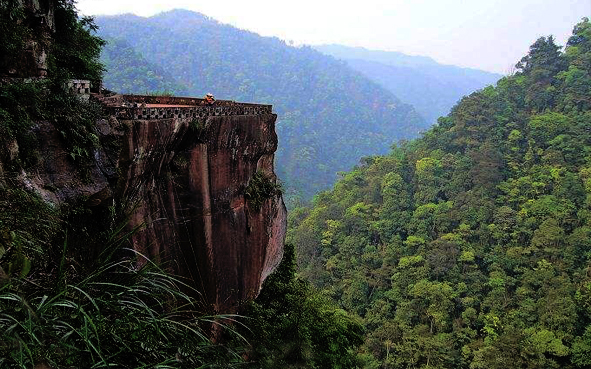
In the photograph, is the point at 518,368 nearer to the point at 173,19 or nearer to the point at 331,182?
the point at 331,182

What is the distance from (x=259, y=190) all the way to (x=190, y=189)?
9.97 ft

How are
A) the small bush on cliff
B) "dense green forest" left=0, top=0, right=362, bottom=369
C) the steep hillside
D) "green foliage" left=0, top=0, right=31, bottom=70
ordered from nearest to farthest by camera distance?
"dense green forest" left=0, top=0, right=362, bottom=369 < "green foliage" left=0, top=0, right=31, bottom=70 < the small bush on cliff < the steep hillside

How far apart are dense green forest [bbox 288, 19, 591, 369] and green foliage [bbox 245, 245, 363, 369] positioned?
206 inches

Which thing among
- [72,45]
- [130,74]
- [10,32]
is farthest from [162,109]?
[130,74]

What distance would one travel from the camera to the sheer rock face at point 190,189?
658cm

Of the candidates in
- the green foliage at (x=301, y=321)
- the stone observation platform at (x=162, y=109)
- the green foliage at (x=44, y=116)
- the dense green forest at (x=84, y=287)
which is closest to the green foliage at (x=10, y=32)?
the dense green forest at (x=84, y=287)

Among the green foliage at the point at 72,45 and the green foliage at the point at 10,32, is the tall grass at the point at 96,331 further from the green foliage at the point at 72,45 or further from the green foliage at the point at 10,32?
the green foliage at the point at 72,45

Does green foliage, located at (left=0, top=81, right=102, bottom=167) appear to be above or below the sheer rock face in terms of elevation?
above

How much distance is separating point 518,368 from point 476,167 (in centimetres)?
1968

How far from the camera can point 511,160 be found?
131ft

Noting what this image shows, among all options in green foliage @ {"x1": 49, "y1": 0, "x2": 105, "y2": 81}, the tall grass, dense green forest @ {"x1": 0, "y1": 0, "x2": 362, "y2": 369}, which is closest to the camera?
the tall grass

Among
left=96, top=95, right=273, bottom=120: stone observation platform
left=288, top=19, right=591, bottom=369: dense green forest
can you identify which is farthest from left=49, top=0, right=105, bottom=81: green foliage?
left=288, top=19, right=591, bottom=369: dense green forest

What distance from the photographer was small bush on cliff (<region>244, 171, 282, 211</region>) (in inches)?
448

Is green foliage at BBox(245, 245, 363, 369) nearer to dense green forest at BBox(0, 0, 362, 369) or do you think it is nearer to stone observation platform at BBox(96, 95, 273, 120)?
dense green forest at BBox(0, 0, 362, 369)
